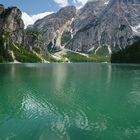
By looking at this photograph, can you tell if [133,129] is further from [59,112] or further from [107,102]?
[107,102]

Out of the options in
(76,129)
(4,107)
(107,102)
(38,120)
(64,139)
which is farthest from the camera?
(107,102)

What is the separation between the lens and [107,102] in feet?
195

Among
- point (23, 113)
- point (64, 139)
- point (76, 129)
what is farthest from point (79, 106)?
point (64, 139)

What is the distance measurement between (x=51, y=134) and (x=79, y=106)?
62.4 feet

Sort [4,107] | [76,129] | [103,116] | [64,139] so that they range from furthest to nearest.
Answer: [4,107], [103,116], [76,129], [64,139]

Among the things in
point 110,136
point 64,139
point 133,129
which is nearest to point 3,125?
point 64,139

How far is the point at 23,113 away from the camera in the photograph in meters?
47.4

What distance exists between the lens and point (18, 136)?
34844mm

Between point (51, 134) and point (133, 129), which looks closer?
point (51, 134)

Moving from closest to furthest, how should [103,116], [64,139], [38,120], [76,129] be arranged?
1. [64,139]
2. [76,129]
3. [38,120]
4. [103,116]

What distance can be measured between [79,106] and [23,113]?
11.6 metres

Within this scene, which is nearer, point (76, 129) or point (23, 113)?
point (76, 129)

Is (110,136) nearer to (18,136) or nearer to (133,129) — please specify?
(133,129)

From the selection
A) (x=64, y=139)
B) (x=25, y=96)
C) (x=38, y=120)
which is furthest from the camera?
(x=25, y=96)
